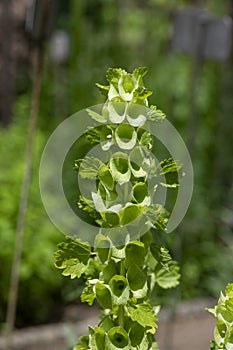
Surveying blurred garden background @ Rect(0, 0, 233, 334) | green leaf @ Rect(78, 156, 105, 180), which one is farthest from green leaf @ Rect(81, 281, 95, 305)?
blurred garden background @ Rect(0, 0, 233, 334)

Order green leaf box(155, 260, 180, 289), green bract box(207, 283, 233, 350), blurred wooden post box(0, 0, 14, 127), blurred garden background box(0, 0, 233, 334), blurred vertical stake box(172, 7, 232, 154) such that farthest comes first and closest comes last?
1. blurred wooden post box(0, 0, 14, 127)
2. blurred garden background box(0, 0, 233, 334)
3. blurred vertical stake box(172, 7, 232, 154)
4. green leaf box(155, 260, 180, 289)
5. green bract box(207, 283, 233, 350)

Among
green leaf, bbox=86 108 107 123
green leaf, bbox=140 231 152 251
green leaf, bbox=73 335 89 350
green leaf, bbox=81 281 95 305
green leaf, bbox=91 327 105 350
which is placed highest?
green leaf, bbox=86 108 107 123

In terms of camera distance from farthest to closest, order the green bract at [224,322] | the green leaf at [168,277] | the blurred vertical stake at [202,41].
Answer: the blurred vertical stake at [202,41] < the green leaf at [168,277] < the green bract at [224,322]

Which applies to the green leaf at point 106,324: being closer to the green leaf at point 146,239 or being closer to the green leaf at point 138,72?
the green leaf at point 146,239

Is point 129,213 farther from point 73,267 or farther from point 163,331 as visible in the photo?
point 163,331

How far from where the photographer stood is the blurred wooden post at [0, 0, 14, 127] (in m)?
4.64

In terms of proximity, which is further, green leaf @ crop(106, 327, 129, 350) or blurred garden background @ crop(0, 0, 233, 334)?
blurred garden background @ crop(0, 0, 233, 334)

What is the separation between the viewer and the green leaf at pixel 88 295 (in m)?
0.70

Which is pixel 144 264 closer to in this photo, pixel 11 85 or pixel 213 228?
pixel 213 228

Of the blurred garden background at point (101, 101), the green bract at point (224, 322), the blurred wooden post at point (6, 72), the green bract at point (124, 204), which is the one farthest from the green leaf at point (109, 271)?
the blurred wooden post at point (6, 72)

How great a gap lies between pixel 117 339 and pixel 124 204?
0.40ft

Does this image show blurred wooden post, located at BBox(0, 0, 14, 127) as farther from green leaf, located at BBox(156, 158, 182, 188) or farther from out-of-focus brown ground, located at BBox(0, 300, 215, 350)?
green leaf, located at BBox(156, 158, 182, 188)

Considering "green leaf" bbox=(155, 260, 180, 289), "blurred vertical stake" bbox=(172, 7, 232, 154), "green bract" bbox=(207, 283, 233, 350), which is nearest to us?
"green bract" bbox=(207, 283, 233, 350)

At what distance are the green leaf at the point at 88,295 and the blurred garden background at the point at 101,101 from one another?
124 centimetres
